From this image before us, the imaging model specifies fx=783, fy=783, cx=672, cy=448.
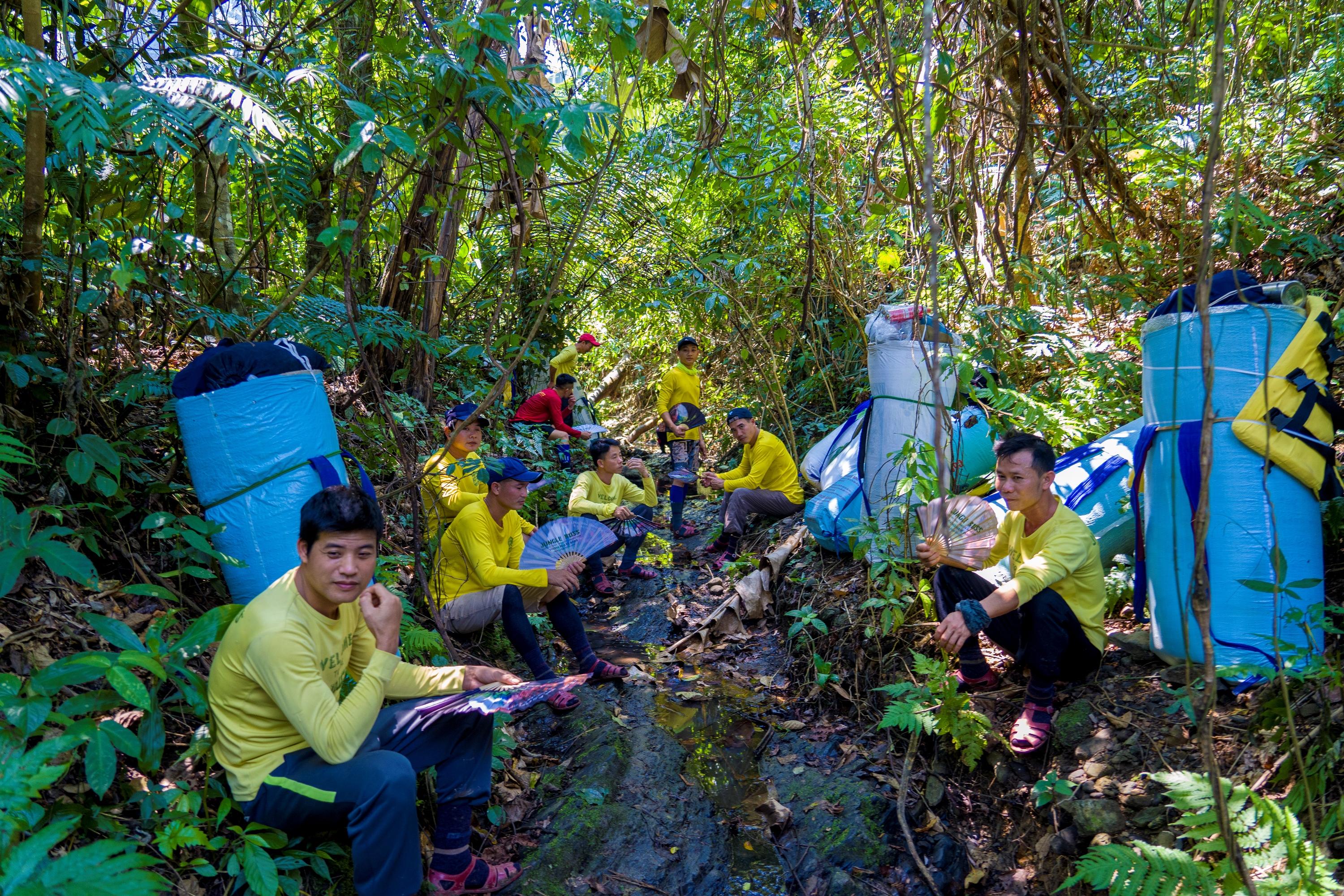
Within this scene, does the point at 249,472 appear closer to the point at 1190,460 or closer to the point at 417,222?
the point at 417,222

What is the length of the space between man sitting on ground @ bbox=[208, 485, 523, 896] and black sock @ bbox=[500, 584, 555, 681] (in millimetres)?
1619

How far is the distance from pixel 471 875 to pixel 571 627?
1878 mm

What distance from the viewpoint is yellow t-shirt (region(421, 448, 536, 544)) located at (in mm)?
4641

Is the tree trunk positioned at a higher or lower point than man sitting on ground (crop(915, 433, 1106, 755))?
higher

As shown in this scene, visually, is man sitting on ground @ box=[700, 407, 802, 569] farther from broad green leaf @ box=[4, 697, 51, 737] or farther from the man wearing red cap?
broad green leaf @ box=[4, 697, 51, 737]

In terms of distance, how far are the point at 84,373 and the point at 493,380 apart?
4.71 meters

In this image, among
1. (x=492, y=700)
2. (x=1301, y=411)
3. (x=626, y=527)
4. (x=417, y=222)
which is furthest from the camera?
(x=626, y=527)

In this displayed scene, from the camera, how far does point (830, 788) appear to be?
3.62 meters

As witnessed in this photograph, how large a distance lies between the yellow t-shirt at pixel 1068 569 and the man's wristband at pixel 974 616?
6.6 inches

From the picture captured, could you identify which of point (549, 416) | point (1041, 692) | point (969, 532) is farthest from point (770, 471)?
point (1041, 692)

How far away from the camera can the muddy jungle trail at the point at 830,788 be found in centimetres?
303

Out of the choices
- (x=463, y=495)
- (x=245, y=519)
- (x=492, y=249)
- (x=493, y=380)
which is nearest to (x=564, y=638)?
(x=463, y=495)

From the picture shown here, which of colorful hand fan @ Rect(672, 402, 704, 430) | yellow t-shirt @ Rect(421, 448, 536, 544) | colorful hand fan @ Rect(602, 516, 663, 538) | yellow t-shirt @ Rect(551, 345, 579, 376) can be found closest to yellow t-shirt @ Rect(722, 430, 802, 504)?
colorful hand fan @ Rect(602, 516, 663, 538)

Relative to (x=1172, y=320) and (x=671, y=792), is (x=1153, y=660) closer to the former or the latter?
(x=1172, y=320)
